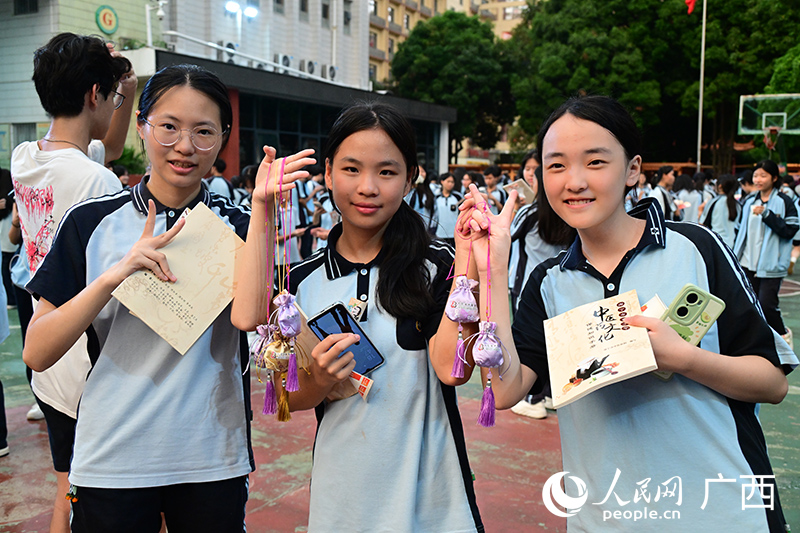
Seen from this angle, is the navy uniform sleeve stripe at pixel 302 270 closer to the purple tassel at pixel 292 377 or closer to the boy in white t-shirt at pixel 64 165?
the purple tassel at pixel 292 377

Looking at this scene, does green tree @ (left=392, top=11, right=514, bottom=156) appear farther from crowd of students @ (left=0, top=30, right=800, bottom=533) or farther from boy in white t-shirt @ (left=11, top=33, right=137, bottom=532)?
crowd of students @ (left=0, top=30, right=800, bottom=533)

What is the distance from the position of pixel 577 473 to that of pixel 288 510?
191cm

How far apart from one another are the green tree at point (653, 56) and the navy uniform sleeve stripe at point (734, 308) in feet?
79.8

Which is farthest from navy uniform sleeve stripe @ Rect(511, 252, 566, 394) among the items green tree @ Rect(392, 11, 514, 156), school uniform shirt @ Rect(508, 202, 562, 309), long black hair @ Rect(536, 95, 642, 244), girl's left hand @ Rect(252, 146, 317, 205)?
green tree @ Rect(392, 11, 514, 156)

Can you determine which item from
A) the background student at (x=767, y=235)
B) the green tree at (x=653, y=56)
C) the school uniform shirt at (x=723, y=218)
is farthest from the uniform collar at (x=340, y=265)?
the green tree at (x=653, y=56)

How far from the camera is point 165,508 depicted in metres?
1.79

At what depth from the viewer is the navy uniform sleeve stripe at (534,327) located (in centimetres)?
170

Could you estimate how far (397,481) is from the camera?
1.64m

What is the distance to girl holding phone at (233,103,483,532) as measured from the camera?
1626 mm

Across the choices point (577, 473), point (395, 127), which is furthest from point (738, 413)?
point (395, 127)

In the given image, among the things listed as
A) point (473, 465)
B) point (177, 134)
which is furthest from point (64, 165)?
point (473, 465)

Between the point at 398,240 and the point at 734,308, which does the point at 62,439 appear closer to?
the point at 398,240

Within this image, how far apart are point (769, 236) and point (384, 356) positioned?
20.7 ft

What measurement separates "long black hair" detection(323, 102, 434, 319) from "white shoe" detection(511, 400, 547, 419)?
299cm
